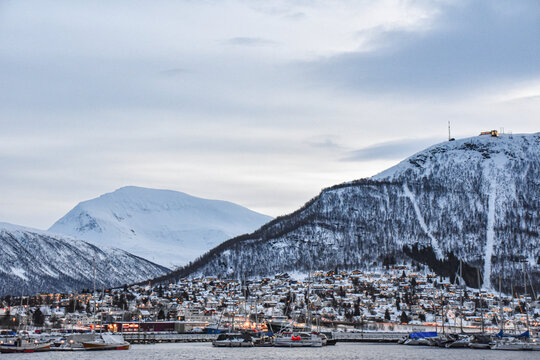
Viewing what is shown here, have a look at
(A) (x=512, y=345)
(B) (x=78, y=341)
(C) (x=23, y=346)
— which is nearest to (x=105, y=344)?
(B) (x=78, y=341)

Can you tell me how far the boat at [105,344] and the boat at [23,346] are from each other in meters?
9.64

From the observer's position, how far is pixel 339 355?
171 m

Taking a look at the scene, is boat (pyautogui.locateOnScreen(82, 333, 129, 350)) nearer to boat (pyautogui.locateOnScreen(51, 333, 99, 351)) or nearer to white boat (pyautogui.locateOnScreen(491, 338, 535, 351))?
boat (pyautogui.locateOnScreen(51, 333, 99, 351))

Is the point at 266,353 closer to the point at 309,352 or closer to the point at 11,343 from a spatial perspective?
the point at 309,352

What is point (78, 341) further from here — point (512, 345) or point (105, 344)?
point (512, 345)

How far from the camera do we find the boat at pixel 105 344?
184625 millimetres

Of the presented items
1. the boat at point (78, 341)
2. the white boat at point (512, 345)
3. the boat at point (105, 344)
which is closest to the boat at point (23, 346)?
the boat at point (78, 341)

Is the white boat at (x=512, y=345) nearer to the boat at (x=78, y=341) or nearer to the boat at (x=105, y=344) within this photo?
the boat at (x=105, y=344)

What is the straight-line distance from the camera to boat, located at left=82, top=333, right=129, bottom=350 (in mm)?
184625

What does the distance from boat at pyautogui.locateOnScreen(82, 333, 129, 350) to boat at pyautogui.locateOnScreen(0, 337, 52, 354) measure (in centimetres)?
964

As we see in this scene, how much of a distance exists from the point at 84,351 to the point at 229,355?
3540cm

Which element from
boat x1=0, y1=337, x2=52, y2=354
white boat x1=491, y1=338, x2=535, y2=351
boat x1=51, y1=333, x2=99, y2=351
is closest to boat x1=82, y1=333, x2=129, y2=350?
boat x1=51, y1=333, x2=99, y2=351

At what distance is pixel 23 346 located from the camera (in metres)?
182

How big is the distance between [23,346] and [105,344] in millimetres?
18041
